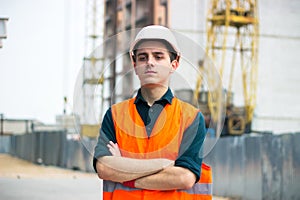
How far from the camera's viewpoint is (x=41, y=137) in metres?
31.8

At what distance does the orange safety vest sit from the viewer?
7.33ft

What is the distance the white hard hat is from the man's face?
19 mm

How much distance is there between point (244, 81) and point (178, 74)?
120 feet

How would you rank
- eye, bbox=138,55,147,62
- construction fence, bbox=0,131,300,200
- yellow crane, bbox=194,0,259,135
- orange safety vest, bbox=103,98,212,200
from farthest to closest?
1. yellow crane, bbox=194,0,259,135
2. construction fence, bbox=0,131,300,200
3. eye, bbox=138,55,147,62
4. orange safety vest, bbox=103,98,212,200

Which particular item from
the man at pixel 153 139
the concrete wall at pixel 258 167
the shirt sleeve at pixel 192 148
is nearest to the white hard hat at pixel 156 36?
the man at pixel 153 139

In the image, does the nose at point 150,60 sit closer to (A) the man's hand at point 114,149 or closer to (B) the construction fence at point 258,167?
(A) the man's hand at point 114,149

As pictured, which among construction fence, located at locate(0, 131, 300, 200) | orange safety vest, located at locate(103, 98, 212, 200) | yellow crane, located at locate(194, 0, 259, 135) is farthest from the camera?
yellow crane, located at locate(194, 0, 259, 135)

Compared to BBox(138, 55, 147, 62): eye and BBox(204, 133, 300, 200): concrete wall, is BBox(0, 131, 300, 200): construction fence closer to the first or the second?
BBox(204, 133, 300, 200): concrete wall

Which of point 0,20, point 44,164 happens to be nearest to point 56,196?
point 0,20

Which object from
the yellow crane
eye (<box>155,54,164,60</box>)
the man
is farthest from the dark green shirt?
the yellow crane

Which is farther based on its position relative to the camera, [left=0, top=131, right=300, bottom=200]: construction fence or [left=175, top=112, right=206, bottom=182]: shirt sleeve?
[left=0, top=131, right=300, bottom=200]: construction fence

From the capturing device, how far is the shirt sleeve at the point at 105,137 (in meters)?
2.31

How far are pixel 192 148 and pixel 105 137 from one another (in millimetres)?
266

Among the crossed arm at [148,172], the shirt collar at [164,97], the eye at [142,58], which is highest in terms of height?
the eye at [142,58]
